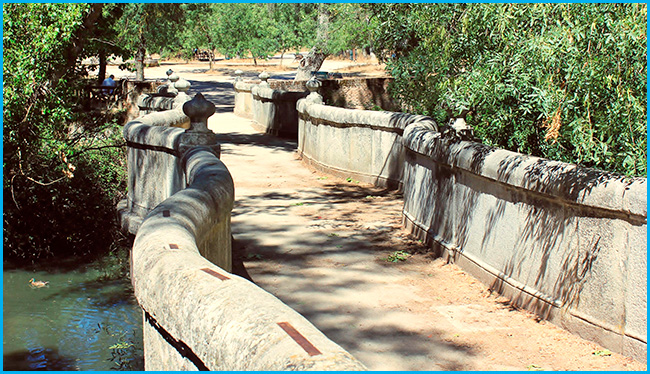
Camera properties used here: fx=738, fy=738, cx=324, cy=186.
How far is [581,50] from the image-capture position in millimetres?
6777

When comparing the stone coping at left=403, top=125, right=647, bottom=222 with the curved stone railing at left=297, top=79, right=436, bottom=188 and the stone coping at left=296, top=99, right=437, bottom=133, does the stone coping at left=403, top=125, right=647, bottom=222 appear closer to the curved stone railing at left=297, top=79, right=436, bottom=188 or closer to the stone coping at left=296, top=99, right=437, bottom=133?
the stone coping at left=296, top=99, right=437, bottom=133

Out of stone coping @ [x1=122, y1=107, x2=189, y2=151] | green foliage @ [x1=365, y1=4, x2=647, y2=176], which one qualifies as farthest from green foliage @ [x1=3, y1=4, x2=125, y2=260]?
green foliage @ [x1=365, y1=4, x2=647, y2=176]

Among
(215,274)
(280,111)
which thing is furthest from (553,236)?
(280,111)

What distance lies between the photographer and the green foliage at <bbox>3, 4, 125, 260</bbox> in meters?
11.9

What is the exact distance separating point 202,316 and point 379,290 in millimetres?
4350

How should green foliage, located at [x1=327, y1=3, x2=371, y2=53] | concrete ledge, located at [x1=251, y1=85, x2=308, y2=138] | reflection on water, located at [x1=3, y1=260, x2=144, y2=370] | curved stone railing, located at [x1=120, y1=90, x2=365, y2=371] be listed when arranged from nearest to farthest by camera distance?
curved stone railing, located at [x1=120, y1=90, x2=365, y2=371], reflection on water, located at [x1=3, y1=260, x2=144, y2=370], concrete ledge, located at [x1=251, y1=85, x2=308, y2=138], green foliage, located at [x1=327, y1=3, x2=371, y2=53]

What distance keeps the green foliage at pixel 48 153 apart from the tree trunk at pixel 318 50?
572 inches

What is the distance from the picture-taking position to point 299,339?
8.64ft

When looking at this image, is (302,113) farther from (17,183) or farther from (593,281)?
(593,281)

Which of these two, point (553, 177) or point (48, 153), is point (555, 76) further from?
point (48, 153)

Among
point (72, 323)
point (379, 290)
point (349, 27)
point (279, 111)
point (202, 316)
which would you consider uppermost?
point (349, 27)

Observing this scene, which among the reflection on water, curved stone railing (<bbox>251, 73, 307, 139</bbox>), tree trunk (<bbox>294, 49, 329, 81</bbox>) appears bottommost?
the reflection on water

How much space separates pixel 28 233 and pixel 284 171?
17.9 ft

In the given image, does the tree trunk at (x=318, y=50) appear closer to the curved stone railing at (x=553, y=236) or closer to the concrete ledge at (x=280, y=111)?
the concrete ledge at (x=280, y=111)
